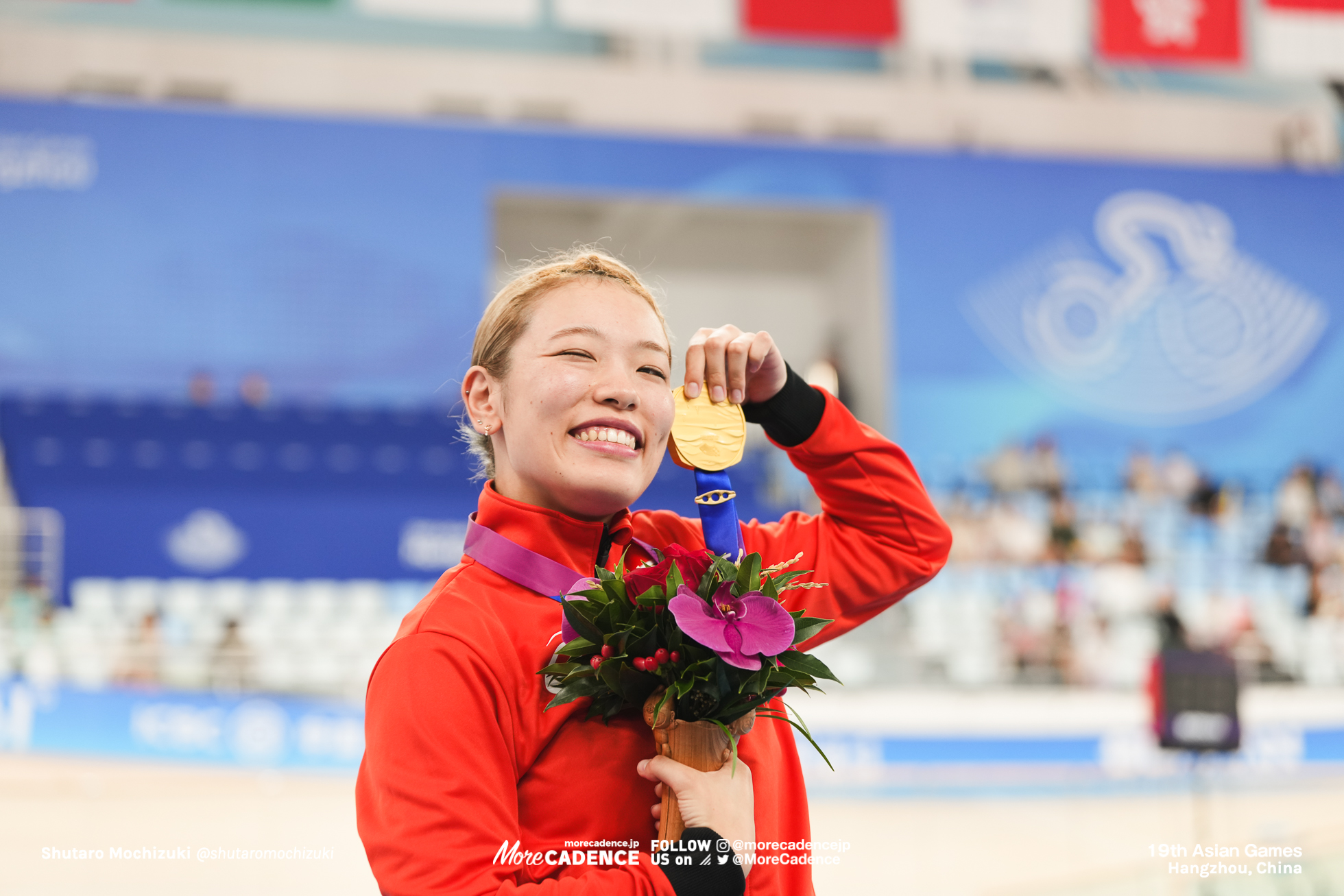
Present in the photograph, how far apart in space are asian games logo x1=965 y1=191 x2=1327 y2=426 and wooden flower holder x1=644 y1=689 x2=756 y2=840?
11777mm

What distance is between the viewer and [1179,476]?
11.8 m

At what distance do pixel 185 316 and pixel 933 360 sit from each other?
7206 mm

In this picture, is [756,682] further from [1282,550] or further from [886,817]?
[1282,550]

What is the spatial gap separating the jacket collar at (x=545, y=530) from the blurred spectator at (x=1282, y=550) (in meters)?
10.6

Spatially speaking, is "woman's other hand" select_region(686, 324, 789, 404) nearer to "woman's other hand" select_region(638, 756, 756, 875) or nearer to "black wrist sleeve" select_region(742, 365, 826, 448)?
"black wrist sleeve" select_region(742, 365, 826, 448)

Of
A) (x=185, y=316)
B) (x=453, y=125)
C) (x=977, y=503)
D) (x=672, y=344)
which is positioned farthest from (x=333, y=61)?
(x=672, y=344)

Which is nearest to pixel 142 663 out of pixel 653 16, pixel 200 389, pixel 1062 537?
pixel 200 389

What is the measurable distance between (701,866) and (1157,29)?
9.56 meters

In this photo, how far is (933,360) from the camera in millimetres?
12273

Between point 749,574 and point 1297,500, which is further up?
point 1297,500

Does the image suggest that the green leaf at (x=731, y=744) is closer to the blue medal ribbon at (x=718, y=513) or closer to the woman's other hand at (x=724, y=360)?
the blue medal ribbon at (x=718, y=513)

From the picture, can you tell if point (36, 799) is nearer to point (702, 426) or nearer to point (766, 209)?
point (702, 426)

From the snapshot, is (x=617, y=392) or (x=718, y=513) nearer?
(x=617, y=392)

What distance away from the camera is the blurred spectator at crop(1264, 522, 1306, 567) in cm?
1044
